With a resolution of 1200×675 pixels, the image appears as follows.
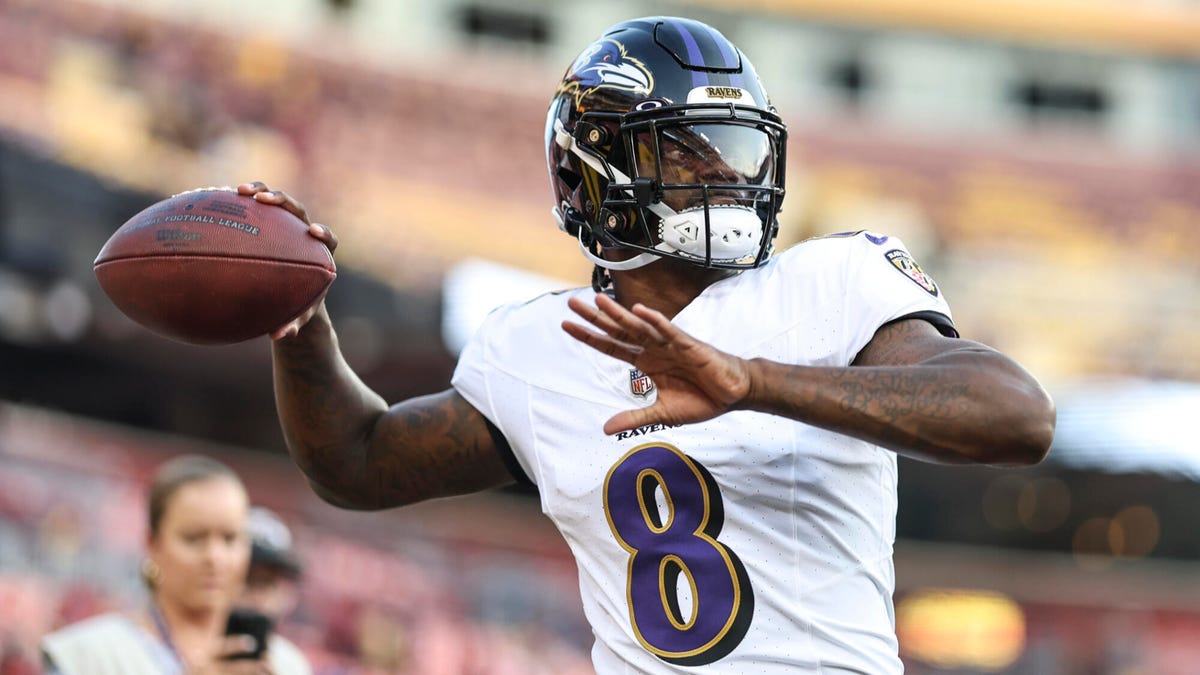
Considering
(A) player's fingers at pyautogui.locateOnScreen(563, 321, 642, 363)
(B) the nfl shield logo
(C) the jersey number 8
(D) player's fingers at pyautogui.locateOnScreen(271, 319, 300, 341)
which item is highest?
(A) player's fingers at pyautogui.locateOnScreen(563, 321, 642, 363)

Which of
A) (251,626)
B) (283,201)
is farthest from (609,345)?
(251,626)

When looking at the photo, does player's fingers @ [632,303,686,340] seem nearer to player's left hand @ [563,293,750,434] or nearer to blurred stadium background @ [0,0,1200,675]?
player's left hand @ [563,293,750,434]

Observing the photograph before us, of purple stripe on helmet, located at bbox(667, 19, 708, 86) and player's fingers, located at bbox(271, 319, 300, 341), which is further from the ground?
purple stripe on helmet, located at bbox(667, 19, 708, 86)

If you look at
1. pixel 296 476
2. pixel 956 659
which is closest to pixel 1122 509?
pixel 956 659

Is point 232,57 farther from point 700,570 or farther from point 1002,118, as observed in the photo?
point 700,570

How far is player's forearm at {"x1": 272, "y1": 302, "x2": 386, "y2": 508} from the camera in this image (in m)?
2.61

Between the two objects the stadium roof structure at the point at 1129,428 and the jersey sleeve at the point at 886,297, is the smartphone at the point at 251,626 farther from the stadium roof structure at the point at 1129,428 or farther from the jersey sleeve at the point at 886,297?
the stadium roof structure at the point at 1129,428

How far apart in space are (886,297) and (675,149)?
0.46 metres

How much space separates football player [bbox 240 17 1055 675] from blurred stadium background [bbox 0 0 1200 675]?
494 centimetres

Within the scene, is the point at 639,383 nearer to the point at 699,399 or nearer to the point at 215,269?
the point at 699,399

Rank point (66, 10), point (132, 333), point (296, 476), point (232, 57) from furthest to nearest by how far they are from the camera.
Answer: point (232, 57) → point (66, 10) → point (296, 476) → point (132, 333)

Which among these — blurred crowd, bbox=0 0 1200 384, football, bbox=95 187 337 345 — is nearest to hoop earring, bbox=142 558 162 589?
football, bbox=95 187 337 345

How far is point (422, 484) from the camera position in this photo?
2.63 meters

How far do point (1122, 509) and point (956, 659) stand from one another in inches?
87.7
